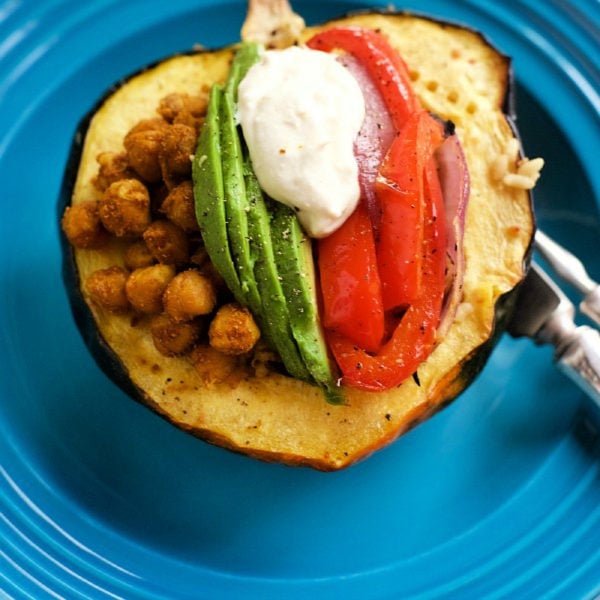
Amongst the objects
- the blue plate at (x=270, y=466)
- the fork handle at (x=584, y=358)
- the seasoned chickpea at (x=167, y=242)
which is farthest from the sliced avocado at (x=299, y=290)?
the fork handle at (x=584, y=358)

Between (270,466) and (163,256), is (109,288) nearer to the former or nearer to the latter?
(163,256)

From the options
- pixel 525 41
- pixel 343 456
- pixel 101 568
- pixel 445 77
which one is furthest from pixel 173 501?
pixel 525 41

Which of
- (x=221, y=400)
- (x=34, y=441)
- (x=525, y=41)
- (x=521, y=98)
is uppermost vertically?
(x=525, y=41)

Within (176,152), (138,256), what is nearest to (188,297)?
(138,256)

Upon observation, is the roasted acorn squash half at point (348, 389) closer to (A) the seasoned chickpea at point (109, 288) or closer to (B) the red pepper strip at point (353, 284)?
(A) the seasoned chickpea at point (109, 288)

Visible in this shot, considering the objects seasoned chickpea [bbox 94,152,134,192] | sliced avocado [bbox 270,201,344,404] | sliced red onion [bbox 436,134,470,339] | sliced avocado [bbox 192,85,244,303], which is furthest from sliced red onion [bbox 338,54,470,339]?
seasoned chickpea [bbox 94,152,134,192]

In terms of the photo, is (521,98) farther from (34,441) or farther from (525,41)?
(34,441)

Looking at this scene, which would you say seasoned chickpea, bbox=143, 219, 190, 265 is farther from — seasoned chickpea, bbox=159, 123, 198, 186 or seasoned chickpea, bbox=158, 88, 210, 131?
seasoned chickpea, bbox=158, 88, 210, 131

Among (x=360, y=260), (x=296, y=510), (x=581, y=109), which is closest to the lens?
(x=360, y=260)
